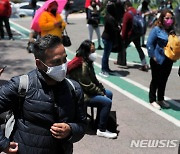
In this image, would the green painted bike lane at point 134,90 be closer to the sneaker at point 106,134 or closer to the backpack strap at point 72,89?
the sneaker at point 106,134

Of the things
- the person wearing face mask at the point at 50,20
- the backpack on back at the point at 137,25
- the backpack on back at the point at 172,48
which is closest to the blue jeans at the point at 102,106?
the backpack on back at the point at 172,48

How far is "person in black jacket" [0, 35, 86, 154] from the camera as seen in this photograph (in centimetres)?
250

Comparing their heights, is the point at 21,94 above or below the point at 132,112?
above

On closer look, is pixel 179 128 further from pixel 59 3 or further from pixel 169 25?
pixel 59 3

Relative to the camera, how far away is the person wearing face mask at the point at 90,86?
5.33m

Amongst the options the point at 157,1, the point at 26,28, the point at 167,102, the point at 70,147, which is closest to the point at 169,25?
the point at 167,102

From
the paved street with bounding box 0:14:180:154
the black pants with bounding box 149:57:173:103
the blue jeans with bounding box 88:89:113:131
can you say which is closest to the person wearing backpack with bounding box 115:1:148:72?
the paved street with bounding box 0:14:180:154

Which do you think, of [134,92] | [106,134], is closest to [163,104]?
[134,92]

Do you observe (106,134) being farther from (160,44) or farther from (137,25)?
(137,25)

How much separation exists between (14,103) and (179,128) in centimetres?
372

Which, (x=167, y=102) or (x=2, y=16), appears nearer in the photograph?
(x=167, y=102)

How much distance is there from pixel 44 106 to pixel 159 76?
4.10 metres

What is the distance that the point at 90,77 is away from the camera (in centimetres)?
543

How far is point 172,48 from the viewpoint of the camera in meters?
6.00
